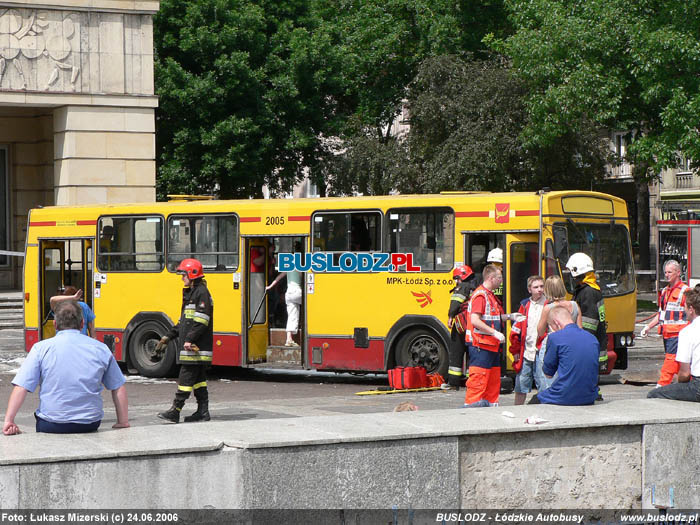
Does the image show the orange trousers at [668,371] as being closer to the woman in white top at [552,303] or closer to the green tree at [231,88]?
the woman in white top at [552,303]

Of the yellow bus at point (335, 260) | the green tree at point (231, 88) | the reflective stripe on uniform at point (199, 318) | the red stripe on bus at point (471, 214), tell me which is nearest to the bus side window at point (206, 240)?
the yellow bus at point (335, 260)

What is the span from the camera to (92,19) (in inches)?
1124

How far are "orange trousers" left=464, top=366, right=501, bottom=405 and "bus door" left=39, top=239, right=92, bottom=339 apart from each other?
32.0 feet

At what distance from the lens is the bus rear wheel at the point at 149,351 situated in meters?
18.4

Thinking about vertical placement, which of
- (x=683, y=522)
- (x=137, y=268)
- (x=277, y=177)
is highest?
(x=277, y=177)

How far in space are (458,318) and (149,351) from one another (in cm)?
637

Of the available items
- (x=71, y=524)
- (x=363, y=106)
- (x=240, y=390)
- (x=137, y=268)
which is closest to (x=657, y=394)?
(x=71, y=524)

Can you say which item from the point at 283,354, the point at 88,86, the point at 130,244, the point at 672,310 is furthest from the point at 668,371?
the point at 88,86

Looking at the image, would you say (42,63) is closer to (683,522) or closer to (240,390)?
(240,390)

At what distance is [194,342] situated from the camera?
38.7 feet

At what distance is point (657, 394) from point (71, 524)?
5183mm

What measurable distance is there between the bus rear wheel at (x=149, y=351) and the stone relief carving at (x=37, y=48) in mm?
11418

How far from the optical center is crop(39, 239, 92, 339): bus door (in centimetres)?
1958

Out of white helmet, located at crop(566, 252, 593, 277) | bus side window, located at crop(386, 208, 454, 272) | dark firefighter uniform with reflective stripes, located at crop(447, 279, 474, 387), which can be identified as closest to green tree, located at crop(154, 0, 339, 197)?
bus side window, located at crop(386, 208, 454, 272)
